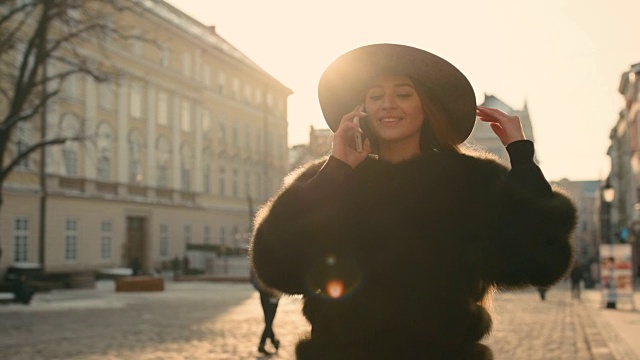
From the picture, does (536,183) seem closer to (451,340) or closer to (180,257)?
(451,340)

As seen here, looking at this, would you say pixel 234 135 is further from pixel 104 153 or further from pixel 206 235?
pixel 104 153

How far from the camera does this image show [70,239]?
48000 mm

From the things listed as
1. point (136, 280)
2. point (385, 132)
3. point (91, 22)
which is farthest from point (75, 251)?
point (385, 132)

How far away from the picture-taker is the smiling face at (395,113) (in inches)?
124

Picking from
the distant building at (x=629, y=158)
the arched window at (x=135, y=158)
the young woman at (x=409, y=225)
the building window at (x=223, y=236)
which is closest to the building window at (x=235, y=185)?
the building window at (x=223, y=236)

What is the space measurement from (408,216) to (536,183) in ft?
1.33

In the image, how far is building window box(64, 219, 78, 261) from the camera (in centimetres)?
4772

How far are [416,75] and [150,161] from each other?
54.5 meters

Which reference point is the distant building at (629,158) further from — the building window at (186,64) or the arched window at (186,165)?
the building window at (186,64)

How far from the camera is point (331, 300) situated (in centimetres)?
290

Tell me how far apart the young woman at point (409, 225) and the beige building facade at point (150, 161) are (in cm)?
3349

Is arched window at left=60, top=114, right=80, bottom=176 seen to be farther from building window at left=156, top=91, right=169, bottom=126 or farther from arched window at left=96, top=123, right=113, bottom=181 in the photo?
building window at left=156, top=91, right=169, bottom=126

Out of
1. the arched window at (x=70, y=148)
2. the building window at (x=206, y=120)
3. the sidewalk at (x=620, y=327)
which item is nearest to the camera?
the sidewalk at (x=620, y=327)

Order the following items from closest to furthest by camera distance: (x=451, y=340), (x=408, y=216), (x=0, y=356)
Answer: (x=451, y=340) → (x=408, y=216) → (x=0, y=356)
